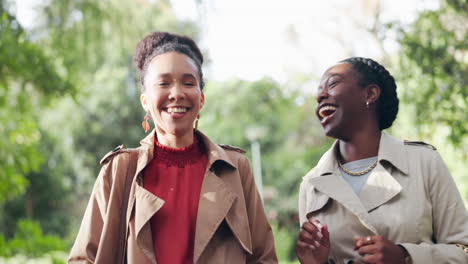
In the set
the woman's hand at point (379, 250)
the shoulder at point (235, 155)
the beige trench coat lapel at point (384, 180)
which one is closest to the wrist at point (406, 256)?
the woman's hand at point (379, 250)

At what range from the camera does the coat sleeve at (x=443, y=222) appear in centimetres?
271

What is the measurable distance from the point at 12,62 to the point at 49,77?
3.52 feet

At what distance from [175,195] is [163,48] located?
0.80 meters

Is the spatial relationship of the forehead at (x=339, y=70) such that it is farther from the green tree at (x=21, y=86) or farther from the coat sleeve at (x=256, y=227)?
the green tree at (x=21, y=86)

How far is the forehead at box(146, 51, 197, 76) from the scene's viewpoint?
2.79 m

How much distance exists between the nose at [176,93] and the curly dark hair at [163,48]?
0.22 m

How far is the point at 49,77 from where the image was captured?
23.6 feet

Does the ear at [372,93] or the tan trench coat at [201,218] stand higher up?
the ear at [372,93]

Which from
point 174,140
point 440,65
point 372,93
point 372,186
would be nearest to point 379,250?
point 372,186

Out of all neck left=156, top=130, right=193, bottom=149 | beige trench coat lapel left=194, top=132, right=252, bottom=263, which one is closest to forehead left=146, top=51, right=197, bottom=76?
neck left=156, top=130, right=193, bottom=149

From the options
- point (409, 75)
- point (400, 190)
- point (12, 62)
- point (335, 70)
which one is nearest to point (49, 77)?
point (12, 62)

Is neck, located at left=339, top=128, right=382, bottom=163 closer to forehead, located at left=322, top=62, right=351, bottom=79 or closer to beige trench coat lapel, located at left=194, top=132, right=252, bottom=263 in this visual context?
forehead, located at left=322, top=62, right=351, bottom=79

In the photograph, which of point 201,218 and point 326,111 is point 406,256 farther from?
point 201,218

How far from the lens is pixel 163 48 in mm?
2881
